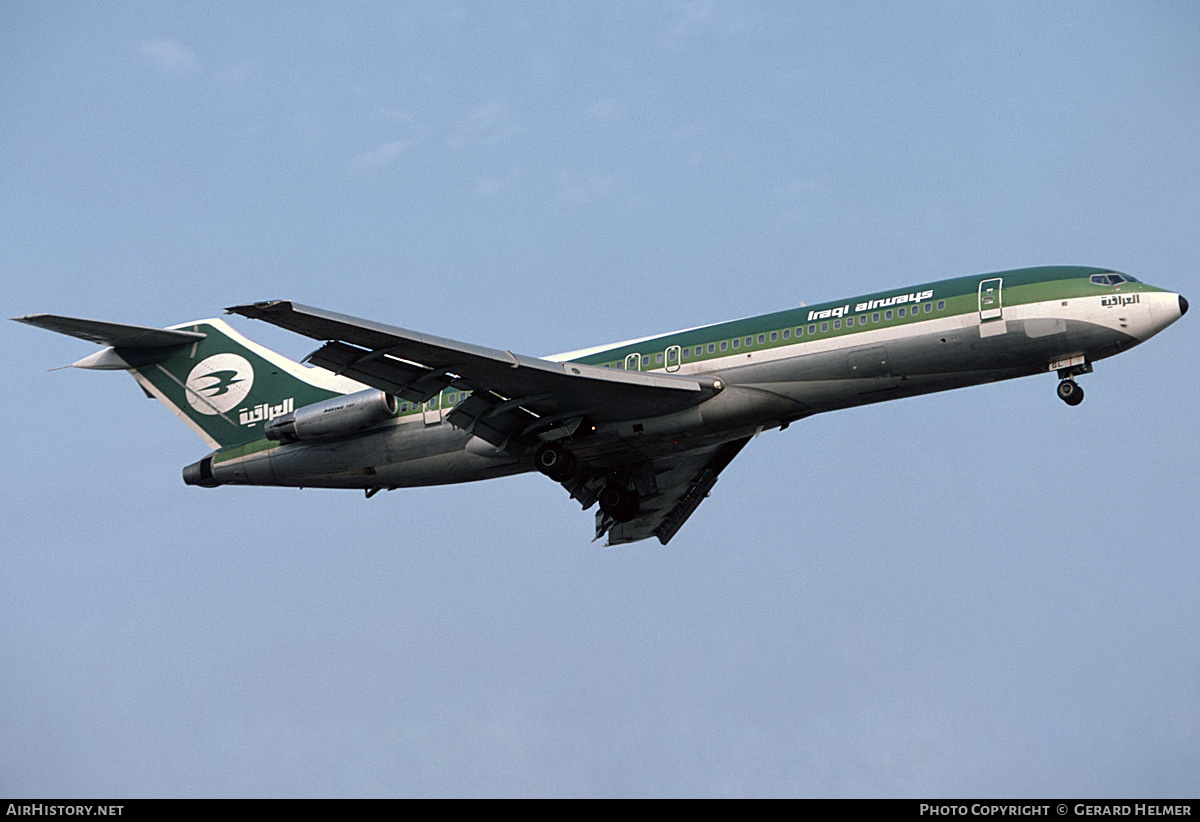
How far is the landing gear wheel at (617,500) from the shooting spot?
106 ft

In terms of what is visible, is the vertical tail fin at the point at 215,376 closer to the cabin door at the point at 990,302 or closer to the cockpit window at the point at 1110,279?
the cabin door at the point at 990,302

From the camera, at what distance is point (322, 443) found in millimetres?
30531

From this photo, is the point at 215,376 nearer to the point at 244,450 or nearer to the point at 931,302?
the point at 244,450

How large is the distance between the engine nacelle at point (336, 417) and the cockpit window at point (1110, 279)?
567 inches

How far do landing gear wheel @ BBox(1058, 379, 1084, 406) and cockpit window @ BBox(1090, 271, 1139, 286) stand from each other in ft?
6.42

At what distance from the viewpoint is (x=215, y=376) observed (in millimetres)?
32750

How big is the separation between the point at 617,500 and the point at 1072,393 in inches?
420

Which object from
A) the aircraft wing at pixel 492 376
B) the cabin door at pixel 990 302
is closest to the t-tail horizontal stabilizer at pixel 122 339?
the aircraft wing at pixel 492 376

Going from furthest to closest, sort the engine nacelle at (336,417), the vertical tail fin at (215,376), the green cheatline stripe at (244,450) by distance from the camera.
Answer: the vertical tail fin at (215,376), the green cheatline stripe at (244,450), the engine nacelle at (336,417)

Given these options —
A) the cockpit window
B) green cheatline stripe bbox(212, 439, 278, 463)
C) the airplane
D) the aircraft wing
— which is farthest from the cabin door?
green cheatline stripe bbox(212, 439, 278, 463)

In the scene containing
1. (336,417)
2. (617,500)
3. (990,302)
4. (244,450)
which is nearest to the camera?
(990,302)

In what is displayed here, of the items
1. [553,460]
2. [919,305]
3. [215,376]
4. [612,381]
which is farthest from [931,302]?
[215,376]
